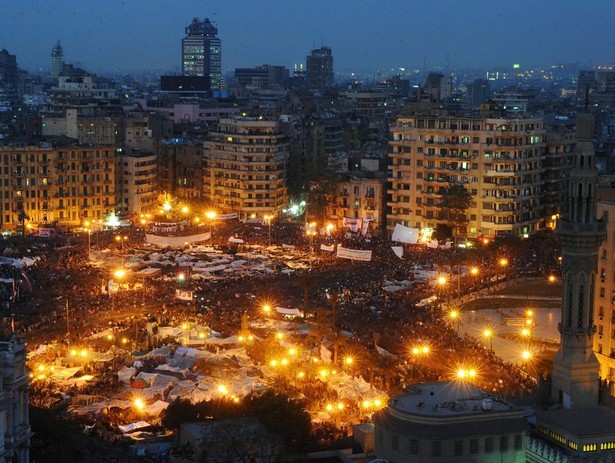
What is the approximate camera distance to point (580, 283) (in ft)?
69.3

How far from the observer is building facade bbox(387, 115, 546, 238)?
58.9 m

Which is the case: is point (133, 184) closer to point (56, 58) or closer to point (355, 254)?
point (355, 254)

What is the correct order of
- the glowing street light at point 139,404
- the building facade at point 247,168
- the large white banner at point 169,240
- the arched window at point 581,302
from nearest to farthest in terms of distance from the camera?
the arched window at point 581,302 → the glowing street light at point 139,404 → the large white banner at point 169,240 → the building facade at point 247,168

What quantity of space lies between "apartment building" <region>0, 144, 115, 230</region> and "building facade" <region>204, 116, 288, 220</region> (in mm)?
6246

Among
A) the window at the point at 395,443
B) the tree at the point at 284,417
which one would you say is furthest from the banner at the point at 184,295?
the window at the point at 395,443

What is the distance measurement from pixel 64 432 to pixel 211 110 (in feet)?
289

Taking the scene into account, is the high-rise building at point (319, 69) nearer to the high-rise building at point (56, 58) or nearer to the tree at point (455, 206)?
the high-rise building at point (56, 58)

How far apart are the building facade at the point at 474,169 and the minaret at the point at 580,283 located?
3755 cm

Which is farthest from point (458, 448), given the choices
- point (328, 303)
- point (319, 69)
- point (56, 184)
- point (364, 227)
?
point (319, 69)

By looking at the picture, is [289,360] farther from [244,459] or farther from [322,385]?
[244,459]

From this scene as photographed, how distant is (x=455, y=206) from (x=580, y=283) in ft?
120

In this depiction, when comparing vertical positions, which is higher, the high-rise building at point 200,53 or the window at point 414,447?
the high-rise building at point 200,53

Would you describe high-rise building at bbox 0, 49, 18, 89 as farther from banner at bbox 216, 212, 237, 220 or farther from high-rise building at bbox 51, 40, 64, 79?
banner at bbox 216, 212, 237, 220

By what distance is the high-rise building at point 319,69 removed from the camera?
192 m
